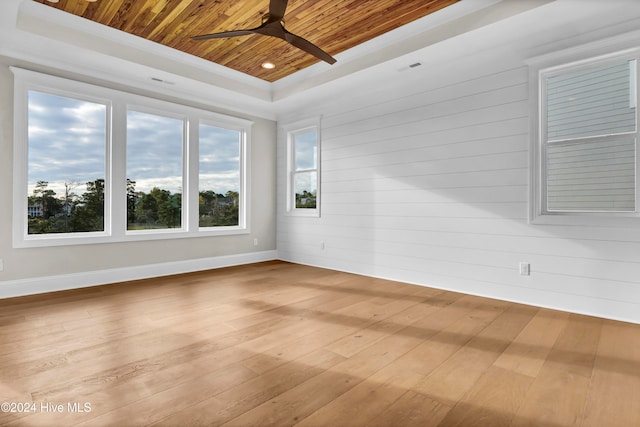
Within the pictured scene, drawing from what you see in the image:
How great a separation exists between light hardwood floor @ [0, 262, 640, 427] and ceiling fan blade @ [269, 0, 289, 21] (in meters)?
2.50

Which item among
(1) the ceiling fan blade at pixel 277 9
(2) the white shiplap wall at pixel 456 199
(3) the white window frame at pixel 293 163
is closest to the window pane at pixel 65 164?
(3) the white window frame at pixel 293 163

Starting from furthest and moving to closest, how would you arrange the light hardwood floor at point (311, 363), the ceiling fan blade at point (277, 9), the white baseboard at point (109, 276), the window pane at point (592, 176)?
the white baseboard at point (109, 276) → the window pane at point (592, 176) → the ceiling fan blade at point (277, 9) → the light hardwood floor at point (311, 363)

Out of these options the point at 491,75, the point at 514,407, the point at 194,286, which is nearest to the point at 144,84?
the point at 194,286

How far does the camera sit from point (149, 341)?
93.7 inches

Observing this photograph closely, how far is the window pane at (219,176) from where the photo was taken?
5.24 metres

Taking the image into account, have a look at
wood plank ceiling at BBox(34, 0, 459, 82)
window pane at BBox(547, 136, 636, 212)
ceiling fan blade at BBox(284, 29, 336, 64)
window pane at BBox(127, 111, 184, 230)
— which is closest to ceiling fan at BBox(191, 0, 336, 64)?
ceiling fan blade at BBox(284, 29, 336, 64)

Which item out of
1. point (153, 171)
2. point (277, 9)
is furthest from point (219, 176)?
point (277, 9)

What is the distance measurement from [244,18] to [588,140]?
3.55 m

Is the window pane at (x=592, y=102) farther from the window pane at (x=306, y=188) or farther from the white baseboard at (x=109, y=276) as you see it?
the white baseboard at (x=109, y=276)

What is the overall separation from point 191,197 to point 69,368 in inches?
129

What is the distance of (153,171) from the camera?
15.3ft

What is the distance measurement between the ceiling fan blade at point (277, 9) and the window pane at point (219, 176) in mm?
3048

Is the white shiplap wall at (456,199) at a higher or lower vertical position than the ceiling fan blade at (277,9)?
lower

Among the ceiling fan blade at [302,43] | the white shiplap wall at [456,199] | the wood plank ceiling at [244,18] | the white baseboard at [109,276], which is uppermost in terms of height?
the wood plank ceiling at [244,18]
